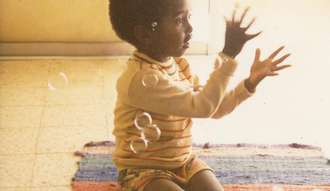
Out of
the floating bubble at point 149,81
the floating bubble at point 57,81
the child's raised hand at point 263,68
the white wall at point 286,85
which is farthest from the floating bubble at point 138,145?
the floating bubble at point 57,81

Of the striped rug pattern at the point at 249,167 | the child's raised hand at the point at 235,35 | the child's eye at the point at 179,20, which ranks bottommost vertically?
the striped rug pattern at the point at 249,167

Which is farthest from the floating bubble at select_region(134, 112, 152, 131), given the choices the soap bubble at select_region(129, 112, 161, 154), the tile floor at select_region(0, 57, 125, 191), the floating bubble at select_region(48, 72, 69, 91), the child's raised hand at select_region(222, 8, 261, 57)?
the floating bubble at select_region(48, 72, 69, 91)

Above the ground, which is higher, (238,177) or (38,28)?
(38,28)

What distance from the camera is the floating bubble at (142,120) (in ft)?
3.59

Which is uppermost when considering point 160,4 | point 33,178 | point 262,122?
point 160,4

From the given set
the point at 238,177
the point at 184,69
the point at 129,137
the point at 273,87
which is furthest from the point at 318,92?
the point at 129,137

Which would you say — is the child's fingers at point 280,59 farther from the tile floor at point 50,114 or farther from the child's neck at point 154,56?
the tile floor at point 50,114

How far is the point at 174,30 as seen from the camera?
104 centimetres

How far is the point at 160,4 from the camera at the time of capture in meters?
1.03

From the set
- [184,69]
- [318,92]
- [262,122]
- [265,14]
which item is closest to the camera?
[184,69]

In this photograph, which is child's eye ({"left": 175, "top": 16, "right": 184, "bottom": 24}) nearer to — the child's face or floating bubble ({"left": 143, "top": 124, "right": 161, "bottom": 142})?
the child's face

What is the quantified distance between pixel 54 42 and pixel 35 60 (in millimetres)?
103

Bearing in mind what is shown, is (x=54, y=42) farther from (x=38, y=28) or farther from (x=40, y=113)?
(x=40, y=113)

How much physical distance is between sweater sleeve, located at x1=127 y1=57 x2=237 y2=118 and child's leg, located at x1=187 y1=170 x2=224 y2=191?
0.16 metres
